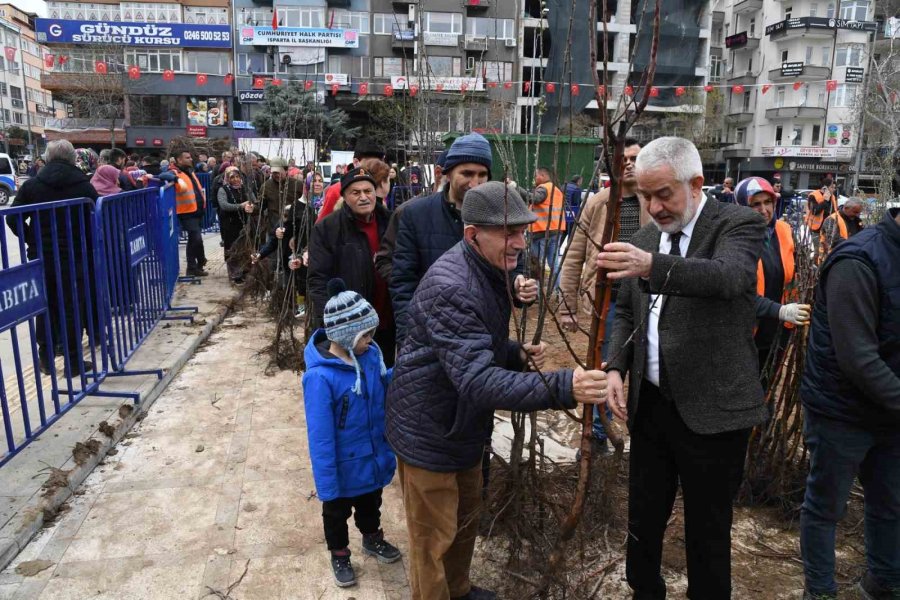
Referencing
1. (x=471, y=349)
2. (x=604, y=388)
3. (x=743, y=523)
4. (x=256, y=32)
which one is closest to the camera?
(x=604, y=388)

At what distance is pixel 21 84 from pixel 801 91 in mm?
75573

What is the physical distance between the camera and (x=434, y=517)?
226 cm

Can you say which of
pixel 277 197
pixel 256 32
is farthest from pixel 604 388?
pixel 256 32

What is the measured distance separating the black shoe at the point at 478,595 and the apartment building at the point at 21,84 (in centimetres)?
6634

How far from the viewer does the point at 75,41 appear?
45.9 meters

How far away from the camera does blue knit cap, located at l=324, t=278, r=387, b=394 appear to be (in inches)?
105

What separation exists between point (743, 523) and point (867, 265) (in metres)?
1.68

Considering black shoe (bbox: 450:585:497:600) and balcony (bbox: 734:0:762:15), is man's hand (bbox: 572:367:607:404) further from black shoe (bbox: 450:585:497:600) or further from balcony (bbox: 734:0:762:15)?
balcony (bbox: 734:0:762:15)

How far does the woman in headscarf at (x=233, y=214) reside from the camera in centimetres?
914

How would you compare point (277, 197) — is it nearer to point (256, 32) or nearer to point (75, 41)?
point (256, 32)

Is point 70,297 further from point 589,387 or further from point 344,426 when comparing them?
point 589,387

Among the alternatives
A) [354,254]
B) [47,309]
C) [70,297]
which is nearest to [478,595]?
[354,254]

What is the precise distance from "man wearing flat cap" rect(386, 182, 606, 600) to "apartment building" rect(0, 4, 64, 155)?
6634cm

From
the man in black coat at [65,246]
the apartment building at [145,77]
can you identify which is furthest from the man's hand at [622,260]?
the apartment building at [145,77]
